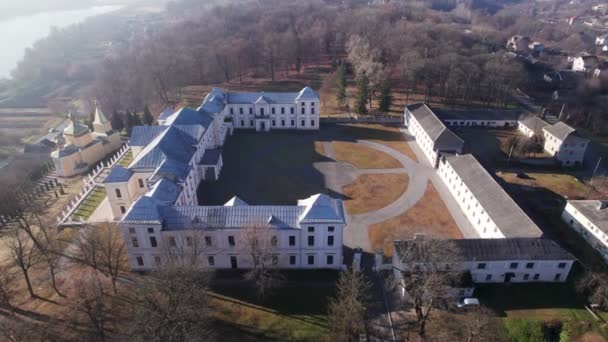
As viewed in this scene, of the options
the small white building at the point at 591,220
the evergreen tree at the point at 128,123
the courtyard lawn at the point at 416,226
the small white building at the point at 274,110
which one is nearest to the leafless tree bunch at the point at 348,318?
the courtyard lawn at the point at 416,226

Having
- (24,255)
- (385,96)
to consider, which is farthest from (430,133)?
(24,255)

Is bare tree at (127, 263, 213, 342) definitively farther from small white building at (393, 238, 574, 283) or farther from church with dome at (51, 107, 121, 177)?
church with dome at (51, 107, 121, 177)

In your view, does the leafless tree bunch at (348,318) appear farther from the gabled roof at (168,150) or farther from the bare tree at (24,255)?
the bare tree at (24,255)

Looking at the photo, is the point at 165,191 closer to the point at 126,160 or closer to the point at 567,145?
the point at 126,160

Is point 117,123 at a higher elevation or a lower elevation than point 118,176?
lower

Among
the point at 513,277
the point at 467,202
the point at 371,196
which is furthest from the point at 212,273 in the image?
the point at 467,202
